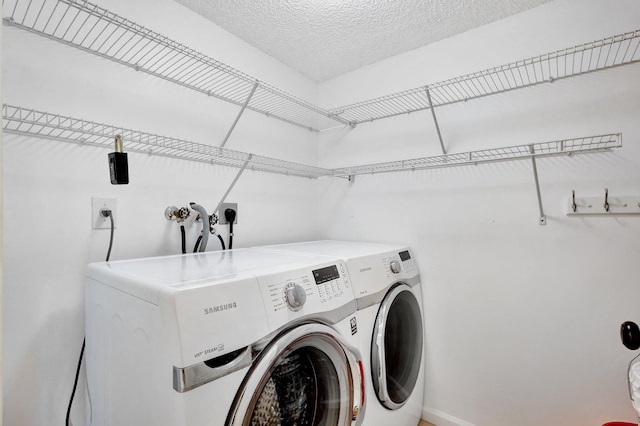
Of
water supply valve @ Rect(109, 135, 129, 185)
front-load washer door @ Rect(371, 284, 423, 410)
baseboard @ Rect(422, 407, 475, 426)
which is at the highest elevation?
water supply valve @ Rect(109, 135, 129, 185)

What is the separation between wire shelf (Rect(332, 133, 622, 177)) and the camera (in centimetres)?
142

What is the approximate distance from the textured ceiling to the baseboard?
7.10ft

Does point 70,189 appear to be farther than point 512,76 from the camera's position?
No

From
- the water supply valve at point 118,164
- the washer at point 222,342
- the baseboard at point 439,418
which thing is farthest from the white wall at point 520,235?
the water supply valve at point 118,164

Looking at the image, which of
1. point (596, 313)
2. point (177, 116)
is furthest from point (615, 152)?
point (177, 116)

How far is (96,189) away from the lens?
1.33 m

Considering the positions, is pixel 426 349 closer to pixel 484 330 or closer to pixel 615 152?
pixel 484 330

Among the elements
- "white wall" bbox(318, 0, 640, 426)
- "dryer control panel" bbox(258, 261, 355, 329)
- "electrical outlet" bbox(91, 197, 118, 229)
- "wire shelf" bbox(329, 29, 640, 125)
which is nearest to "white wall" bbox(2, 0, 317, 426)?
"electrical outlet" bbox(91, 197, 118, 229)

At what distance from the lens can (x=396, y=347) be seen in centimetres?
174

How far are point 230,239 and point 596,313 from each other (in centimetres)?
178

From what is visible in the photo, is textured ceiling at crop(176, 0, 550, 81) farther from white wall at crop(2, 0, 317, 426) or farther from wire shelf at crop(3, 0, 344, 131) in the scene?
wire shelf at crop(3, 0, 344, 131)

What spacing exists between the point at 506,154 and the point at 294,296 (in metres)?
1.33

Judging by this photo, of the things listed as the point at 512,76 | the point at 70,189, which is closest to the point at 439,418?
the point at 512,76

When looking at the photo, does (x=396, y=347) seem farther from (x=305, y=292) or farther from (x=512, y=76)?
(x=512, y=76)
